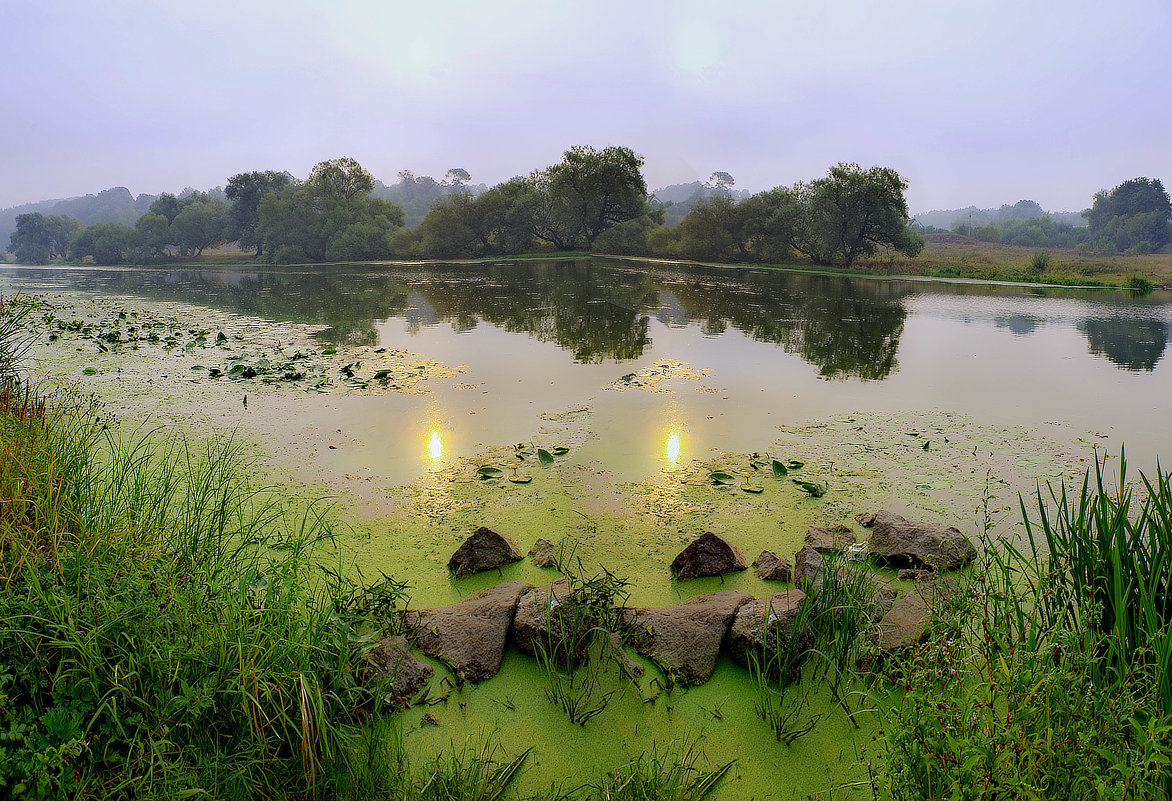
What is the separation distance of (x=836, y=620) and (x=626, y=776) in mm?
1299

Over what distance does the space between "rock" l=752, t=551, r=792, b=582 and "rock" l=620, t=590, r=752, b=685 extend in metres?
0.48

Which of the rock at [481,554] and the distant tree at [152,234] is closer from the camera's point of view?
the rock at [481,554]

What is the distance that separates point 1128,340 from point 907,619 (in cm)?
1401

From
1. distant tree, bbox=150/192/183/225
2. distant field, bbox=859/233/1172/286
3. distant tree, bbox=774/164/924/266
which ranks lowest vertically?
distant field, bbox=859/233/1172/286

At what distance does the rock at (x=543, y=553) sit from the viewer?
3.90 metres

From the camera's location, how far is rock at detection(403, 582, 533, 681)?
2.92 m

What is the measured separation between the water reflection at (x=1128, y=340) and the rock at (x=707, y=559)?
9.97 meters

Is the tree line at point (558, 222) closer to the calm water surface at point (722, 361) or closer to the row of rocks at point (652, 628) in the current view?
the calm water surface at point (722, 361)

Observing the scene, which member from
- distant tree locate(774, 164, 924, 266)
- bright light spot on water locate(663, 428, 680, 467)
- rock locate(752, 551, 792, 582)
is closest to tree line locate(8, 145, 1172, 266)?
distant tree locate(774, 164, 924, 266)

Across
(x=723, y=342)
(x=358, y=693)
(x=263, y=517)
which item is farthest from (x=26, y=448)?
(x=723, y=342)

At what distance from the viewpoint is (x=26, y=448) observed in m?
3.29

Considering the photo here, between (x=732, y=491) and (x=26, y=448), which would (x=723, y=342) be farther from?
(x=26, y=448)

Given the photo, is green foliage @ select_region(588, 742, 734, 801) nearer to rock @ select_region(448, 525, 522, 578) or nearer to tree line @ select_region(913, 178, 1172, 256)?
rock @ select_region(448, 525, 522, 578)

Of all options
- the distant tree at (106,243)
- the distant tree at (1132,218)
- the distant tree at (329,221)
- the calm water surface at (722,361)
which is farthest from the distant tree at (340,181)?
the distant tree at (1132,218)
